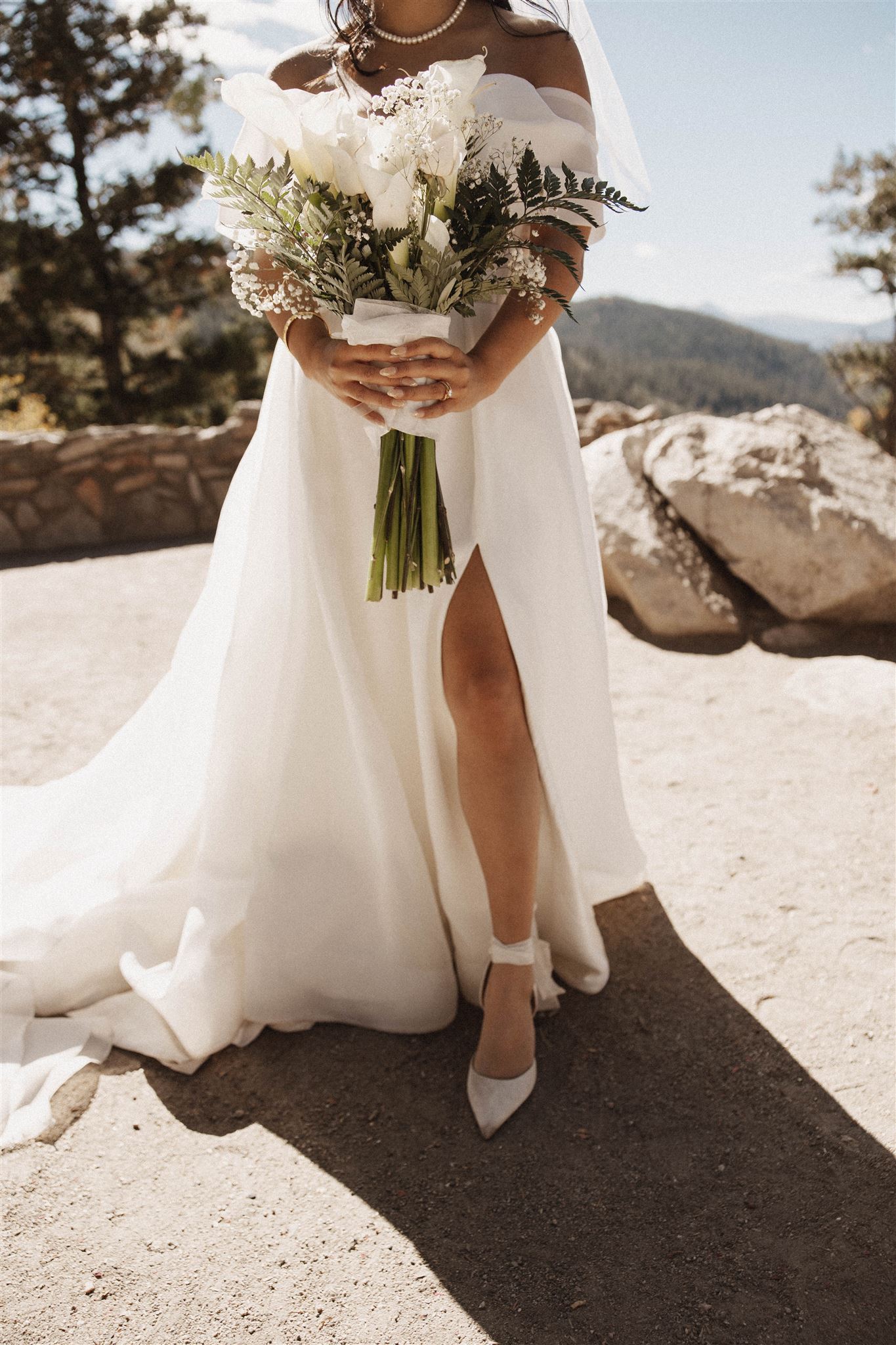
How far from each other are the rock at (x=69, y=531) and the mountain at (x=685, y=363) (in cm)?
372

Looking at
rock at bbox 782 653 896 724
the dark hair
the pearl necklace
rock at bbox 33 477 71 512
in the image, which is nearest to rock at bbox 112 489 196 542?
rock at bbox 33 477 71 512

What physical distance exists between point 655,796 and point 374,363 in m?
1.86

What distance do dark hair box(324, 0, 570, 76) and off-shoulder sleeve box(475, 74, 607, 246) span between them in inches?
8.5

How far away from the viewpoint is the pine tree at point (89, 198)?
12.2 m

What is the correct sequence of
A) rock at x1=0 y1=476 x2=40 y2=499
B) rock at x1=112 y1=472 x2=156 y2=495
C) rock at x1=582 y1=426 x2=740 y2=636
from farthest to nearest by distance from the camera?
1. rock at x1=112 y1=472 x2=156 y2=495
2. rock at x1=0 y1=476 x2=40 y2=499
3. rock at x1=582 y1=426 x2=740 y2=636

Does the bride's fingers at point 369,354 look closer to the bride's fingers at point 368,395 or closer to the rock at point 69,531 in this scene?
the bride's fingers at point 368,395

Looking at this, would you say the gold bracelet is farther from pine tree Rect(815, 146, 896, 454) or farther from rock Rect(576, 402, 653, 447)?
pine tree Rect(815, 146, 896, 454)

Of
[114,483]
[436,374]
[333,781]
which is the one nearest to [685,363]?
[114,483]

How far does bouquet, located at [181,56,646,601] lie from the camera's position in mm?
1429

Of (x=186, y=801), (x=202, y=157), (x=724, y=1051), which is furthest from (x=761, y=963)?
(x=202, y=157)

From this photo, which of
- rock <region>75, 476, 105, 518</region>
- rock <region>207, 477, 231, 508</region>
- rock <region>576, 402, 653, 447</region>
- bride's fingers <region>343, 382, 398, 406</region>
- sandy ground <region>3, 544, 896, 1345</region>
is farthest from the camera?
rock <region>576, 402, 653, 447</region>

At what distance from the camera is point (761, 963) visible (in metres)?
2.19

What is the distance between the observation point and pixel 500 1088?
5.87 feet

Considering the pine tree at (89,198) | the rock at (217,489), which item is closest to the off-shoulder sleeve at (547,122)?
the rock at (217,489)
